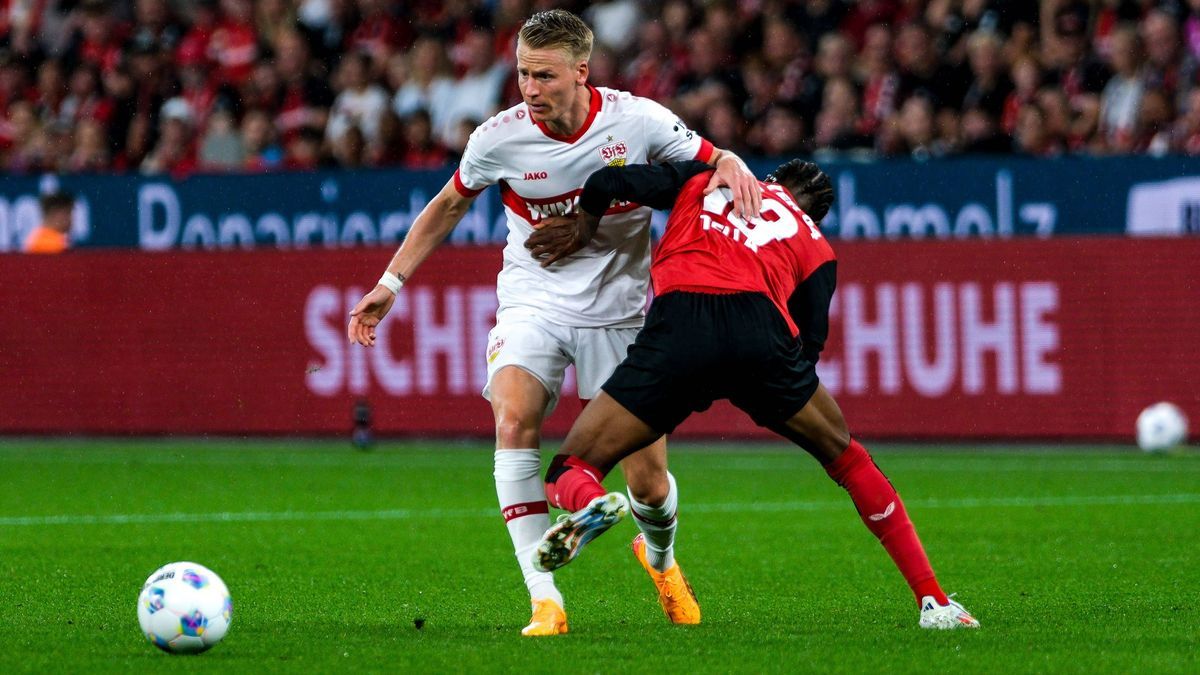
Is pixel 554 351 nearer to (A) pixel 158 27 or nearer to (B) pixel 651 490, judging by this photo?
(B) pixel 651 490

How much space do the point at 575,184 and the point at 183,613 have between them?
1.88 m

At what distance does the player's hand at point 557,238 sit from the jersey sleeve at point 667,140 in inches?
13.3

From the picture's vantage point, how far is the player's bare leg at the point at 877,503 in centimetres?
620

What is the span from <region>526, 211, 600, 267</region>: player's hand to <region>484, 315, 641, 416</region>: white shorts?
0.70 ft

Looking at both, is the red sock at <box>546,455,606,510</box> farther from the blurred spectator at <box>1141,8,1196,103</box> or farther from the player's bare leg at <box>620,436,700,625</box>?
the blurred spectator at <box>1141,8,1196,103</box>

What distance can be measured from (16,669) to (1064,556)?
183 inches

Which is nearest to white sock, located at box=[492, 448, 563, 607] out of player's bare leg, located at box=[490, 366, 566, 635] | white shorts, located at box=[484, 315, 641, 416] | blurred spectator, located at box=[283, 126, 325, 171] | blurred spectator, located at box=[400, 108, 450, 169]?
player's bare leg, located at box=[490, 366, 566, 635]

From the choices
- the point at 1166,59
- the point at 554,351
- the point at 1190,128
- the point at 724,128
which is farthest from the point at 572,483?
the point at 724,128

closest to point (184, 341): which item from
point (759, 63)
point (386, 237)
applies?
point (386, 237)

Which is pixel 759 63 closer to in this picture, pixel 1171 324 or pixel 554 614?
pixel 1171 324

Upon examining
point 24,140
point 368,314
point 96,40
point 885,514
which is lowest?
point 885,514

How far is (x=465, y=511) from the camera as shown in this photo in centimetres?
1077

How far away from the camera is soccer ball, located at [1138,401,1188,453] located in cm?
1320

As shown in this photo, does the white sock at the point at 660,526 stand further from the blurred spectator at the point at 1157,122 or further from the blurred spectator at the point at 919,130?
the blurred spectator at the point at 919,130
